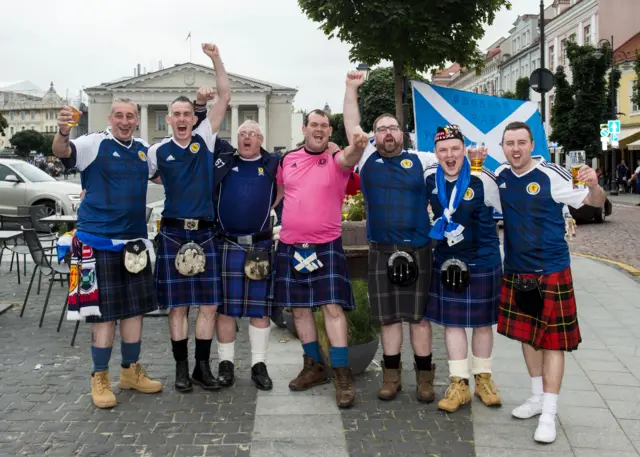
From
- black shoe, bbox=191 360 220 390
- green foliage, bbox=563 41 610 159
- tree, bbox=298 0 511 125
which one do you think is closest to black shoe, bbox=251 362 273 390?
black shoe, bbox=191 360 220 390

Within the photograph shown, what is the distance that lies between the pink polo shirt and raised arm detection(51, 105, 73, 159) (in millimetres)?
1506

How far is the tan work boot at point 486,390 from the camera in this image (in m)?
4.53

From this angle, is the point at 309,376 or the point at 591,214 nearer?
the point at 309,376

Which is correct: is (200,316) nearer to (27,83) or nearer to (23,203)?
(23,203)

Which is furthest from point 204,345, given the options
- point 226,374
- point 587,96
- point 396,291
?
point 587,96

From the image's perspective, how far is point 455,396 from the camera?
14.5 ft

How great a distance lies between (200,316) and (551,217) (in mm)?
2594

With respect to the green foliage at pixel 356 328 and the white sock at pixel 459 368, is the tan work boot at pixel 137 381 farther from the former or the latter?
the white sock at pixel 459 368

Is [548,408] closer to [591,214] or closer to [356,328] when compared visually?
[356,328]

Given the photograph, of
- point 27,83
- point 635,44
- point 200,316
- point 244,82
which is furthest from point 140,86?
point 27,83

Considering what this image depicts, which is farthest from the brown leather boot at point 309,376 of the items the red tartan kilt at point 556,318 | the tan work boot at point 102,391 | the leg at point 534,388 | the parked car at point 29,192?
the parked car at point 29,192

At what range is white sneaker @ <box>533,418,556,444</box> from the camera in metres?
3.92

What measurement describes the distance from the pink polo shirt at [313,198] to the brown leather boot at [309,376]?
3.28 ft

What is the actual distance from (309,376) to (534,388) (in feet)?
5.34
